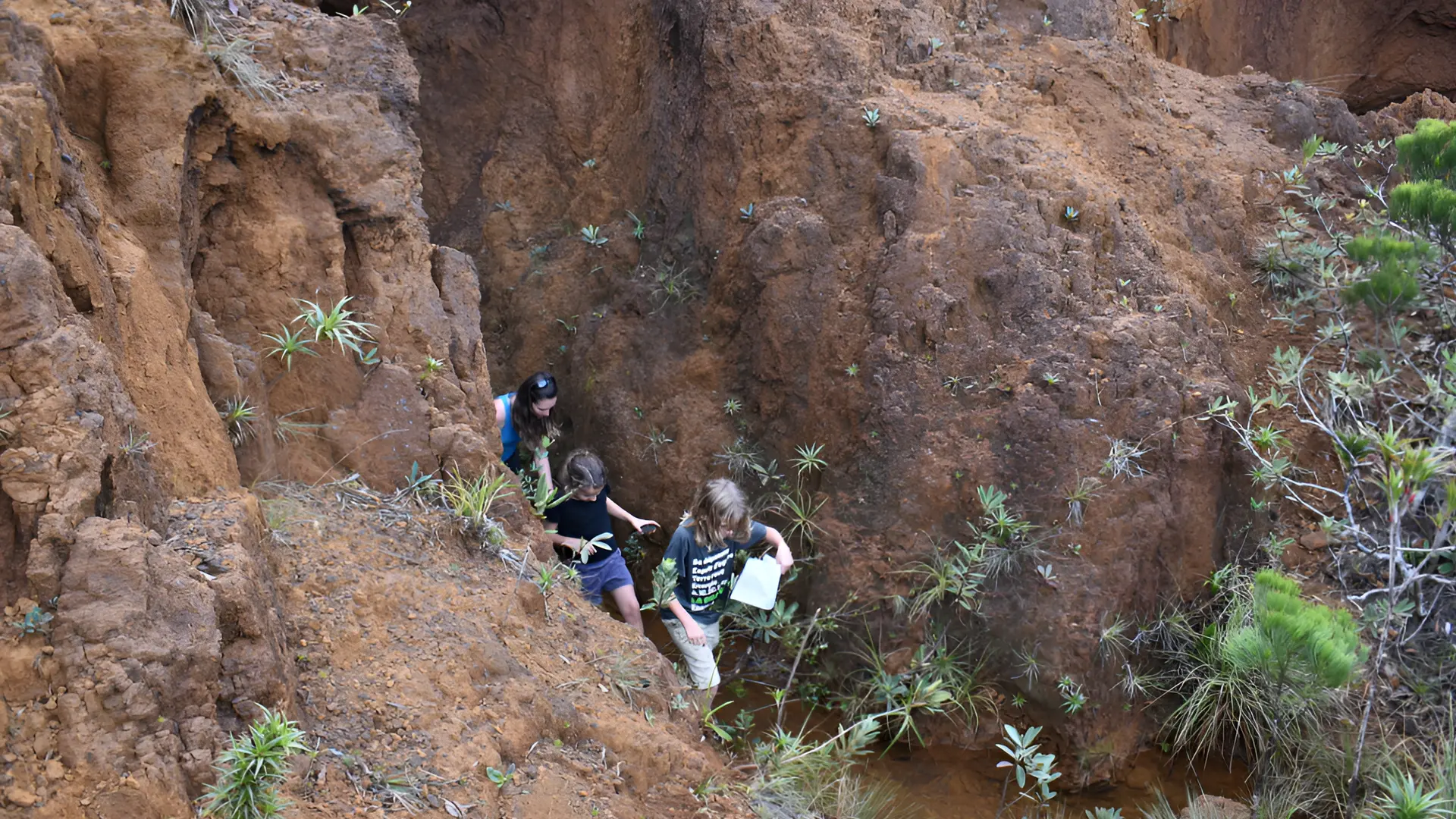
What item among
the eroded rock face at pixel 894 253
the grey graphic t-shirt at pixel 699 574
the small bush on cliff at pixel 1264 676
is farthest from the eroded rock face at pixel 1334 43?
the grey graphic t-shirt at pixel 699 574

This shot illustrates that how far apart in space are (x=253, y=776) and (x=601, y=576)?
103 inches

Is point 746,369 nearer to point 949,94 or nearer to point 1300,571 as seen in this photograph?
point 949,94

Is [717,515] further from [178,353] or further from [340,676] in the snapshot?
[178,353]

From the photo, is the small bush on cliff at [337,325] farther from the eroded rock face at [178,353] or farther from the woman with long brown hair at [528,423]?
the woman with long brown hair at [528,423]

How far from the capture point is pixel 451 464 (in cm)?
441

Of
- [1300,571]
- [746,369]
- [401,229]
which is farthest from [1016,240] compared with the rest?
[401,229]

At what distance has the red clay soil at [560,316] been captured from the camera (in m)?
2.79

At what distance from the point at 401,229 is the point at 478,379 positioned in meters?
0.75

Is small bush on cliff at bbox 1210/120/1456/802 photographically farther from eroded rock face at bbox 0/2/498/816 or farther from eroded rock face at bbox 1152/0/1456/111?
eroded rock face at bbox 0/2/498/816

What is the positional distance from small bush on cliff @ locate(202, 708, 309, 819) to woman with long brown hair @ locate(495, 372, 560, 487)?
253cm

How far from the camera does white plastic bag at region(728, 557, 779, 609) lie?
4.90m

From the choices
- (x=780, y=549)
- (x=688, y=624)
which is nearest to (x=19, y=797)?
(x=688, y=624)

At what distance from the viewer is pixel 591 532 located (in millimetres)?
5188

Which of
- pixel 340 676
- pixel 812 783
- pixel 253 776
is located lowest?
pixel 812 783
